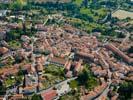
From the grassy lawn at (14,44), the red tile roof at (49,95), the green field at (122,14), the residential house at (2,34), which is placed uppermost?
the residential house at (2,34)

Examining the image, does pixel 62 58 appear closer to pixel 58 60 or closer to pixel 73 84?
pixel 58 60

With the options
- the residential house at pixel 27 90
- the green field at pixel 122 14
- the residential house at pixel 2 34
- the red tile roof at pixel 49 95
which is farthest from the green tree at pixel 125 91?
the green field at pixel 122 14

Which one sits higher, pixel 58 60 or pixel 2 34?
pixel 2 34

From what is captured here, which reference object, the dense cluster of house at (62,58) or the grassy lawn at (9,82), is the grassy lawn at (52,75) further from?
the grassy lawn at (9,82)

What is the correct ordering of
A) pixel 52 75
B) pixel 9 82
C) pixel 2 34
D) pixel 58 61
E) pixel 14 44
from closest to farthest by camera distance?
1. pixel 9 82
2. pixel 52 75
3. pixel 58 61
4. pixel 14 44
5. pixel 2 34

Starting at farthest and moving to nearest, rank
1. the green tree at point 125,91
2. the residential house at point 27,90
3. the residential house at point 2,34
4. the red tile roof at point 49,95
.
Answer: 1. the residential house at point 2,34
2. the residential house at point 27,90
3. the green tree at point 125,91
4. the red tile roof at point 49,95

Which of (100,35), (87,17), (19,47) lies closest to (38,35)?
Answer: (19,47)

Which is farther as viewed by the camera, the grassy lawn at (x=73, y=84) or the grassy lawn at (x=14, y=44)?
the grassy lawn at (x=14, y=44)

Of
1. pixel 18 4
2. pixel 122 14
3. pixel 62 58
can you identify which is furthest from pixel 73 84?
pixel 18 4

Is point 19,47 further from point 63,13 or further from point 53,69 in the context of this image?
point 63,13

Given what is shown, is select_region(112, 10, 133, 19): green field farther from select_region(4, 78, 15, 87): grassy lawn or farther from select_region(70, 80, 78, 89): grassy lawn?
select_region(4, 78, 15, 87): grassy lawn
